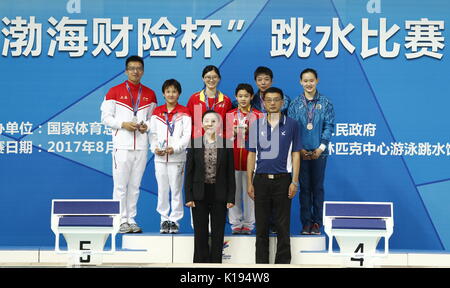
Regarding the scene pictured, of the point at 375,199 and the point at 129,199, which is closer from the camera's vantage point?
the point at 129,199

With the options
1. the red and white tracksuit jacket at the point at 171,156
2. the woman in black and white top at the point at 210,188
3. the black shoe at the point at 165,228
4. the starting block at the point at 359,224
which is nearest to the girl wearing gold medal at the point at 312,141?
the starting block at the point at 359,224

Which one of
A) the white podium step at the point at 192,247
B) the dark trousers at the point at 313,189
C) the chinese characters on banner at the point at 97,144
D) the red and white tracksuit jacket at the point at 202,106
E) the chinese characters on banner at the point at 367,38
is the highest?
the chinese characters on banner at the point at 367,38

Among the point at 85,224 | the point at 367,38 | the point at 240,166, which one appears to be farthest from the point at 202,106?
the point at 367,38

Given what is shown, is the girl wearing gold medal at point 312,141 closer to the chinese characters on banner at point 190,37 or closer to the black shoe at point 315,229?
the black shoe at point 315,229

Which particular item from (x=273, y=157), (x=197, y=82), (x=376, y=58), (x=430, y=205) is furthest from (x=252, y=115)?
(x=430, y=205)

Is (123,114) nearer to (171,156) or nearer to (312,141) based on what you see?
(171,156)

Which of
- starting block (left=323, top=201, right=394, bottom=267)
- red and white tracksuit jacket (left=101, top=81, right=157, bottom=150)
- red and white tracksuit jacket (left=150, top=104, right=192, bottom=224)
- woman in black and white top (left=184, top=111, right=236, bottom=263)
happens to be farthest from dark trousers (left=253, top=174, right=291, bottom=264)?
red and white tracksuit jacket (left=101, top=81, right=157, bottom=150)

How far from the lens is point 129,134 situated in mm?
6594

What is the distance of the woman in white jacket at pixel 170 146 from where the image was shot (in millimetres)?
6461

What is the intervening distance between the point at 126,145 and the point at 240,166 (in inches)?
40.1

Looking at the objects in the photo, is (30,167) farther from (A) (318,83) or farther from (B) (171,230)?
(A) (318,83)

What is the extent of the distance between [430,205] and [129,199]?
9.48 ft

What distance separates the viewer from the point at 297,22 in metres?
7.27

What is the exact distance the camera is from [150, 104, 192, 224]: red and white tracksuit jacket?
6.46 metres
